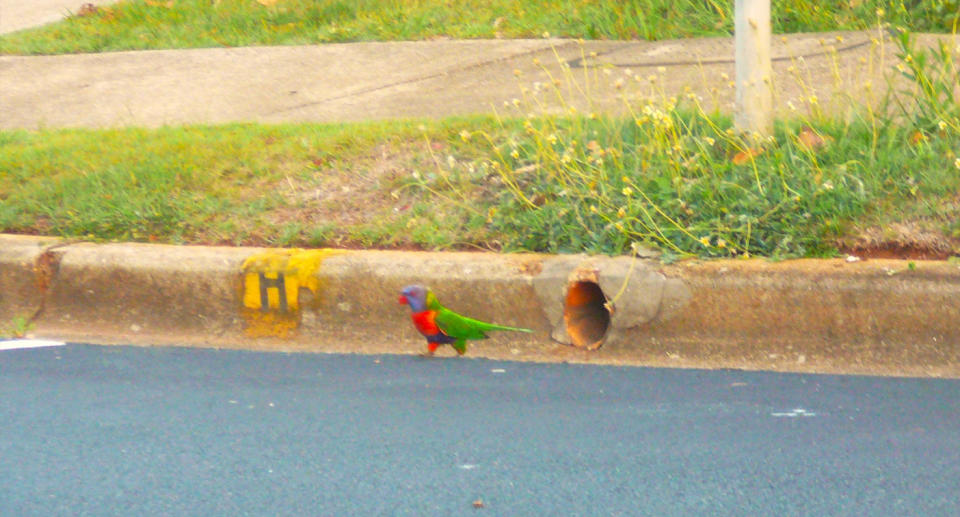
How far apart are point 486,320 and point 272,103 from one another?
330 centimetres

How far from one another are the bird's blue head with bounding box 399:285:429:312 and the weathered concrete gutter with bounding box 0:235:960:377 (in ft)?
0.75

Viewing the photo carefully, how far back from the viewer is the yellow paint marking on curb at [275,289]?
4.62 m

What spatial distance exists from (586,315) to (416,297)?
2.37ft

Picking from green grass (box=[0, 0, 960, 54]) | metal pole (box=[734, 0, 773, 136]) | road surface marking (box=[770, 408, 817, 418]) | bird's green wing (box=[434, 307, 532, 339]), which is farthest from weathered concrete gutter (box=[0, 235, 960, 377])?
green grass (box=[0, 0, 960, 54])

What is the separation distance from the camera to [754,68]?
480 centimetres

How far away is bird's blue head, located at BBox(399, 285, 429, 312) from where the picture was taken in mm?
4242

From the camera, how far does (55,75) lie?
26.9ft

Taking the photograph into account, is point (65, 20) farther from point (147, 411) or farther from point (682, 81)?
point (147, 411)

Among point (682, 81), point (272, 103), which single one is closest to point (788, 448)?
point (682, 81)

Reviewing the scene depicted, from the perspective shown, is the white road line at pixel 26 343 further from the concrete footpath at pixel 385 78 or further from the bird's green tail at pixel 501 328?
the concrete footpath at pixel 385 78

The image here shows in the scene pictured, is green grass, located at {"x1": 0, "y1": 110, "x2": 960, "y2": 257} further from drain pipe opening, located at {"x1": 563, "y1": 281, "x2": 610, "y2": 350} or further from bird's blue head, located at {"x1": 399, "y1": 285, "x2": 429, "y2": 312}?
bird's blue head, located at {"x1": 399, "y1": 285, "x2": 429, "y2": 312}

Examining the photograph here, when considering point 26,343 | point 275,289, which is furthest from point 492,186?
point 26,343

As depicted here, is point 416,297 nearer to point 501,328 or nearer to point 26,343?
point 501,328

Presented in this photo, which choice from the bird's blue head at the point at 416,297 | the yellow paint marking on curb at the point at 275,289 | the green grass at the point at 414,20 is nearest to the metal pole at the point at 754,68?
the bird's blue head at the point at 416,297
